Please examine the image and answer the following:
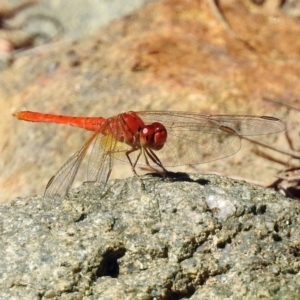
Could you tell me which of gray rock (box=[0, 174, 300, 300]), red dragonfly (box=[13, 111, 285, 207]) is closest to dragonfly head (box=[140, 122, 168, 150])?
red dragonfly (box=[13, 111, 285, 207])

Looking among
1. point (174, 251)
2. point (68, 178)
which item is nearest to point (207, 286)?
point (174, 251)

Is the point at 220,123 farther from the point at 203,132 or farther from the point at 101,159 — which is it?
the point at 101,159

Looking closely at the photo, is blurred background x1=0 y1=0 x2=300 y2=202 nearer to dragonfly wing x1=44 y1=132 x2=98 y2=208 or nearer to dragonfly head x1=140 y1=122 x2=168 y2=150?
dragonfly head x1=140 y1=122 x2=168 y2=150

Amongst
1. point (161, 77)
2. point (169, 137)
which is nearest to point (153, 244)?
point (169, 137)

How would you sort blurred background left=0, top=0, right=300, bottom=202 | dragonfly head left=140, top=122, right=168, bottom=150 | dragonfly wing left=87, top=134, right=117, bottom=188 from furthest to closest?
blurred background left=0, top=0, right=300, bottom=202
dragonfly head left=140, top=122, right=168, bottom=150
dragonfly wing left=87, top=134, right=117, bottom=188

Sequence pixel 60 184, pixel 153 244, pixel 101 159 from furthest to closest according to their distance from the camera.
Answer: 1. pixel 101 159
2. pixel 60 184
3. pixel 153 244

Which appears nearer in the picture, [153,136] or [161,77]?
[153,136]

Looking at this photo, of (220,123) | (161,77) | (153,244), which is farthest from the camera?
(161,77)
